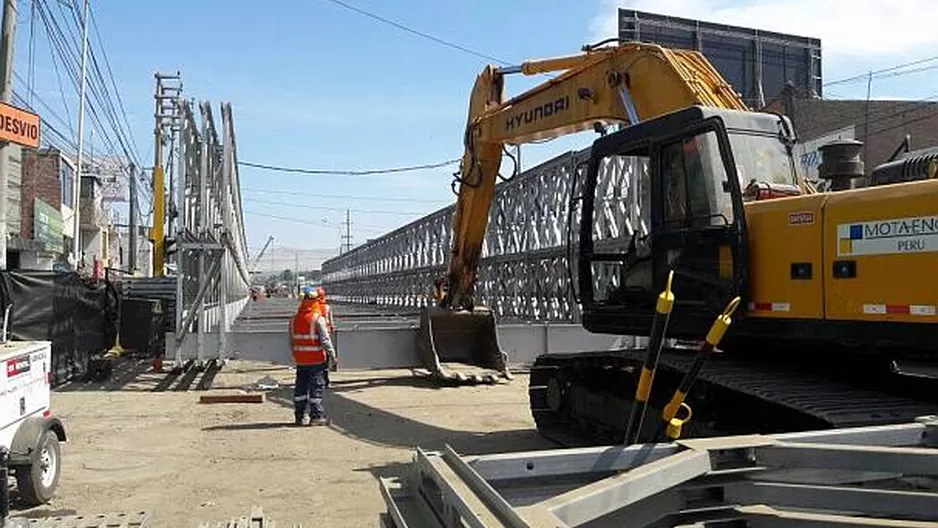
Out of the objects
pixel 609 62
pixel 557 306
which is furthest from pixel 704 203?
pixel 557 306

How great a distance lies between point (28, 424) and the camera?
7195 millimetres

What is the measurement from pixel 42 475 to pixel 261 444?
306 cm

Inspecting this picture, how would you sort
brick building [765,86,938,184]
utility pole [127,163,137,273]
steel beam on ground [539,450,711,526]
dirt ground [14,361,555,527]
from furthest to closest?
utility pole [127,163,137,273], brick building [765,86,938,184], dirt ground [14,361,555,527], steel beam on ground [539,450,711,526]

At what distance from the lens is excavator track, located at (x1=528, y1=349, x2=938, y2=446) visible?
5.88m

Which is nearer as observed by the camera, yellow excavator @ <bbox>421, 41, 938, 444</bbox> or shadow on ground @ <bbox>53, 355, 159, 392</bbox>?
yellow excavator @ <bbox>421, 41, 938, 444</bbox>

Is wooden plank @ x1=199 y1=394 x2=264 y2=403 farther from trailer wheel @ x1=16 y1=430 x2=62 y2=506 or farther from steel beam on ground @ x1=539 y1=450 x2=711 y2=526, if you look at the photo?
steel beam on ground @ x1=539 y1=450 x2=711 y2=526

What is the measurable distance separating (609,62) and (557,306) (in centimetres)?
1027

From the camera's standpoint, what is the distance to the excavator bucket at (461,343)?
15.1 m

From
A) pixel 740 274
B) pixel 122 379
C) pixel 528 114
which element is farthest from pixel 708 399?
pixel 122 379

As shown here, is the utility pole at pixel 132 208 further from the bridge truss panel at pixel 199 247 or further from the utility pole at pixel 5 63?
the utility pole at pixel 5 63

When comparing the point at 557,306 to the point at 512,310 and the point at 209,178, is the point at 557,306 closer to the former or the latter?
the point at 512,310

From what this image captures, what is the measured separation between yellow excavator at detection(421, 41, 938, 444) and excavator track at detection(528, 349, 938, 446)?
0.02 meters

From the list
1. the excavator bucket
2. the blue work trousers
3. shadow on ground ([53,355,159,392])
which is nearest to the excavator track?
the blue work trousers

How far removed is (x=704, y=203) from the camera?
7.02 meters
